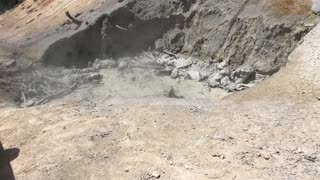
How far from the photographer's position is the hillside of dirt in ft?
19.6

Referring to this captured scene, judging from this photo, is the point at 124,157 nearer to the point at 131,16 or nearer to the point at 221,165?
the point at 221,165

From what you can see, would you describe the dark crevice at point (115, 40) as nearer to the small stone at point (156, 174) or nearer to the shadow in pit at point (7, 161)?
the shadow in pit at point (7, 161)

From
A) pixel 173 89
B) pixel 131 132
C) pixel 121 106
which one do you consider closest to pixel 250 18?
pixel 173 89

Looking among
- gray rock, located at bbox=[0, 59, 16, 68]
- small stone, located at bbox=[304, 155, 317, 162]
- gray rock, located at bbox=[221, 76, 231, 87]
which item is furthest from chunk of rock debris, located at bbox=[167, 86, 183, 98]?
small stone, located at bbox=[304, 155, 317, 162]

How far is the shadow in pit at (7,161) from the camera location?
20.4 feet

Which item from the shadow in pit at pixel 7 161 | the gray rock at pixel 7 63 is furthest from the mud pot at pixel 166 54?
the shadow in pit at pixel 7 161

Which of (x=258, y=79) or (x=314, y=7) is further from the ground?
(x=314, y=7)

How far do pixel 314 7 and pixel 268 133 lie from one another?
3627 mm

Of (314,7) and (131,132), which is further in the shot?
(314,7)

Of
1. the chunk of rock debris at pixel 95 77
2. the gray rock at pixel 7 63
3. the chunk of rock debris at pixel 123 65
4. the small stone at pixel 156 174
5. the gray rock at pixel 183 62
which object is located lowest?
the gray rock at pixel 183 62

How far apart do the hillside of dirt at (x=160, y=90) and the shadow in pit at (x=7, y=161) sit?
0.7 inches

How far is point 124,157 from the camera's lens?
6129 mm

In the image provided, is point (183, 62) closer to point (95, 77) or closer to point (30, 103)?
point (95, 77)

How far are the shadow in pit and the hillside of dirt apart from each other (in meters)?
0.02
